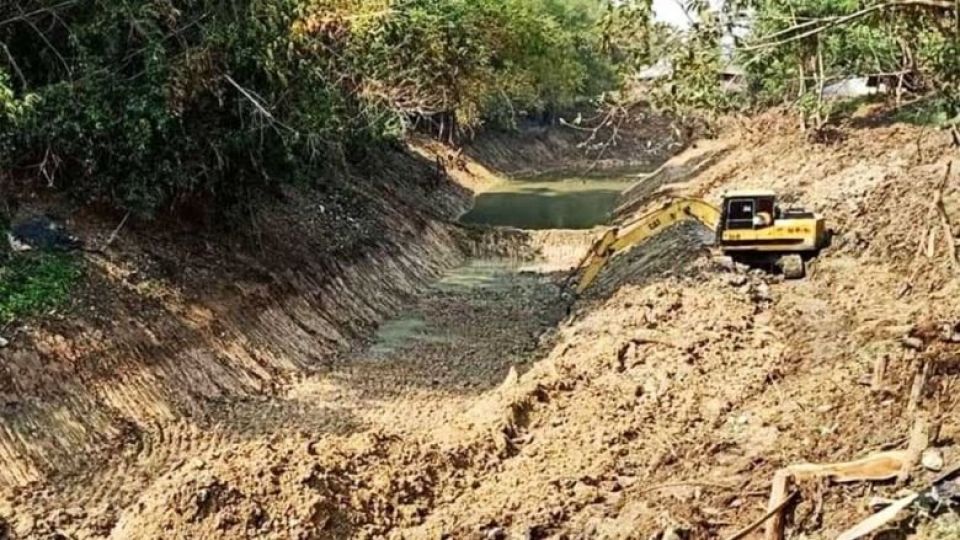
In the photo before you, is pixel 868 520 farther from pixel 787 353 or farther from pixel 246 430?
pixel 246 430

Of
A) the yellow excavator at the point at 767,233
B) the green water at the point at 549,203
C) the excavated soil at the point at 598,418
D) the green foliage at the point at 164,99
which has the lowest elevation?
the green water at the point at 549,203

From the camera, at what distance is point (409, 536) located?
13992mm

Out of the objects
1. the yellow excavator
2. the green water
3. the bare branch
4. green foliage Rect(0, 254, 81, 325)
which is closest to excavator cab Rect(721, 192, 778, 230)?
the yellow excavator

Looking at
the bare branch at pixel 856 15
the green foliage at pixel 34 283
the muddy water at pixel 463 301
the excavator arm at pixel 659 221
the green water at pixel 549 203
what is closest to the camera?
the bare branch at pixel 856 15

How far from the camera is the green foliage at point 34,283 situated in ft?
56.7

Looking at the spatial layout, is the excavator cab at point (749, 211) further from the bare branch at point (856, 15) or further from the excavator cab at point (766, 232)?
the bare branch at point (856, 15)

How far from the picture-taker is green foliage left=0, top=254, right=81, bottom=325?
1730 cm

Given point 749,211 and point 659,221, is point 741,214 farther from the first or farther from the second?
point 659,221

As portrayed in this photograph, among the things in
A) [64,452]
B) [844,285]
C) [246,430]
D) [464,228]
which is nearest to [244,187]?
[246,430]

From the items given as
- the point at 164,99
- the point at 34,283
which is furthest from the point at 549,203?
the point at 34,283

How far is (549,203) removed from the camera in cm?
5269

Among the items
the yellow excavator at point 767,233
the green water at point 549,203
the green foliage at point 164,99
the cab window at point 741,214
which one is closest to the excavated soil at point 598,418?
the yellow excavator at point 767,233

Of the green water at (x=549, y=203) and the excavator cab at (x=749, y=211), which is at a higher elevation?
the excavator cab at (x=749, y=211)

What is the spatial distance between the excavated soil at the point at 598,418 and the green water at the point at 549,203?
1873 centimetres
